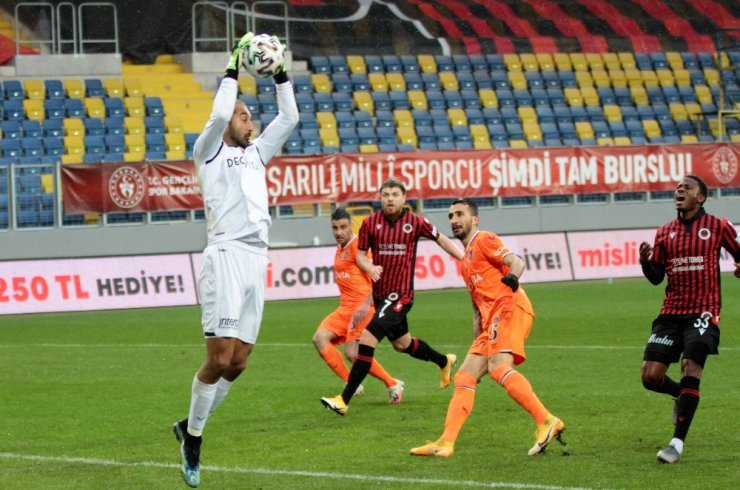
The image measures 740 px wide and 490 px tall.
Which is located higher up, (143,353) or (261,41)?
(261,41)

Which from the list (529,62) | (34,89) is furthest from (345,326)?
(529,62)

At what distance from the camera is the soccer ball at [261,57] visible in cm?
829

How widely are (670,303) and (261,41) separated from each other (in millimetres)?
3307

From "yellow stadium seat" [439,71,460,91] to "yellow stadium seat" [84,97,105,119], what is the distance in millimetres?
9117

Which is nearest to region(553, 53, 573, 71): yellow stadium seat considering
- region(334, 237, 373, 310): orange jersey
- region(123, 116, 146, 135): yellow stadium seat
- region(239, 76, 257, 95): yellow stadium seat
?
region(239, 76, 257, 95): yellow stadium seat

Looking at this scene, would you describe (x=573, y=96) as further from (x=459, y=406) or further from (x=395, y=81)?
(x=459, y=406)

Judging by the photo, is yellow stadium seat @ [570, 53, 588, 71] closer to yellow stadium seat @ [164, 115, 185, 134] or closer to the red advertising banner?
yellow stadium seat @ [164, 115, 185, 134]

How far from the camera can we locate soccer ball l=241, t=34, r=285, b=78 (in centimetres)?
829

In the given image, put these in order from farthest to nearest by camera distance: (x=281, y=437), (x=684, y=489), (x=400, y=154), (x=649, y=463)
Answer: (x=400, y=154) < (x=281, y=437) < (x=649, y=463) < (x=684, y=489)

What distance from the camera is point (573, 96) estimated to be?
36781 millimetres

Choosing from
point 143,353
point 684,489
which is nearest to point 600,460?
point 684,489

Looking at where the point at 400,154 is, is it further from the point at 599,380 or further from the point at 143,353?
the point at 599,380

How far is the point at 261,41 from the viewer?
328 inches

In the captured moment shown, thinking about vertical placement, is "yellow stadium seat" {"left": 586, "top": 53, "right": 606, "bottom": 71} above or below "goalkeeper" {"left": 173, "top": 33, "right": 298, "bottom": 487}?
above
